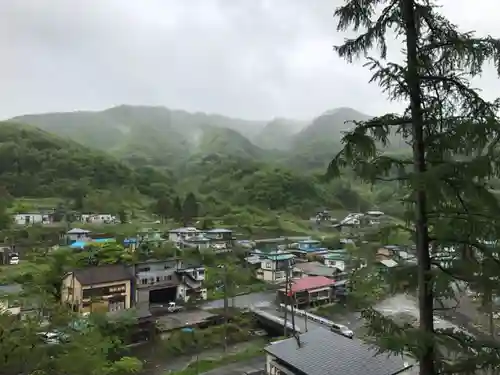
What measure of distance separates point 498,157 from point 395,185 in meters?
0.60

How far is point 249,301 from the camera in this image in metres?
19.3

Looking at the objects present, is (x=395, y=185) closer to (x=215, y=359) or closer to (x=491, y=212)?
(x=491, y=212)

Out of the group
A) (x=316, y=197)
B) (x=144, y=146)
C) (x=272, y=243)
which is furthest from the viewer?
(x=144, y=146)

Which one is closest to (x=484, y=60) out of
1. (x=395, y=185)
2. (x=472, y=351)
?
(x=395, y=185)

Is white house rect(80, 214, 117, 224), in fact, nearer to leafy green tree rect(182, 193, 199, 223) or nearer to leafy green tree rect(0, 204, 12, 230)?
leafy green tree rect(0, 204, 12, 230)

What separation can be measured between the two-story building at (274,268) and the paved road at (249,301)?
247cm

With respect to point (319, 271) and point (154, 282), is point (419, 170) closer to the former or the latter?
point (154, 282)

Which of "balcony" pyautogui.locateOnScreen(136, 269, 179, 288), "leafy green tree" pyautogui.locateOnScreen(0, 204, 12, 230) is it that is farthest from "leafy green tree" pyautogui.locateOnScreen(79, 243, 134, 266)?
"leafy green tree" pyautogui.locateOnScreen(0, 204, 12, 230)

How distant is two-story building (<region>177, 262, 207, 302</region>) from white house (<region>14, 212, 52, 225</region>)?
1794cm

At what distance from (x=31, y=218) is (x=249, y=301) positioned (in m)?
22.3

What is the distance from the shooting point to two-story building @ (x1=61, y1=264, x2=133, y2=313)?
53.2 ft

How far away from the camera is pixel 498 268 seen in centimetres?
232

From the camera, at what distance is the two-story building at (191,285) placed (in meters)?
19.5

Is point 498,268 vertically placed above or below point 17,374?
above
